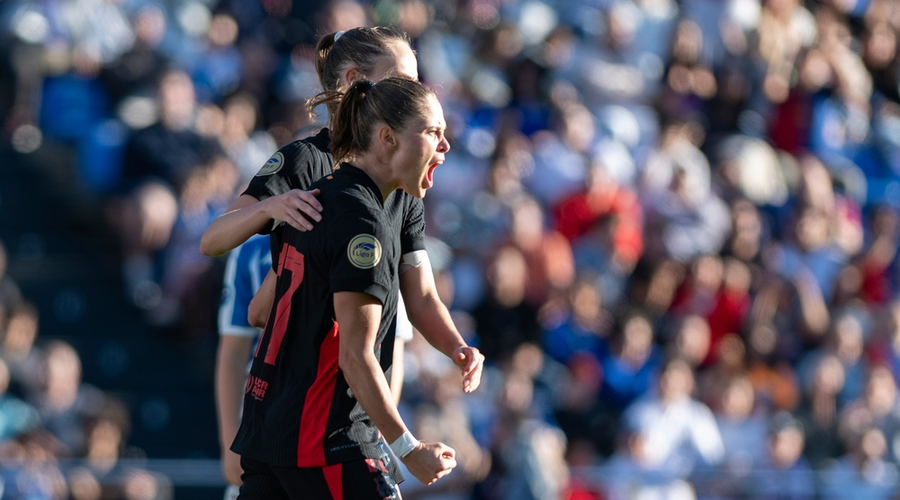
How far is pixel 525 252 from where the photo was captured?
8414 mm

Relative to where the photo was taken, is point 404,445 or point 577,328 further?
point 577,328

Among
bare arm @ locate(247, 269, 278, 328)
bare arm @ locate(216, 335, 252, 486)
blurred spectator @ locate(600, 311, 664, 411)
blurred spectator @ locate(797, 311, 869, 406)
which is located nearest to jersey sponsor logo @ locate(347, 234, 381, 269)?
bare arm @ locate(247, 269, 278, 328)

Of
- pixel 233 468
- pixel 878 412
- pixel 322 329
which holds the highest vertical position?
pixel 322 329

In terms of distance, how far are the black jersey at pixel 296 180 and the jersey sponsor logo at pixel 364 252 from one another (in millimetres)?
378

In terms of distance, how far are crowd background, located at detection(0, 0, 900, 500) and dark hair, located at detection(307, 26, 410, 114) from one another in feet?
12.8

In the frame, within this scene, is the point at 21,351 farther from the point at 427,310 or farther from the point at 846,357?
the point at 846,357

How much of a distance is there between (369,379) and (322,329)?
189 millimetres

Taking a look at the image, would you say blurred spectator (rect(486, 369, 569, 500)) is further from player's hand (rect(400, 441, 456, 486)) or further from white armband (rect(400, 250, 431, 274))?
player's hand (rect(400, 441, 456, 486))

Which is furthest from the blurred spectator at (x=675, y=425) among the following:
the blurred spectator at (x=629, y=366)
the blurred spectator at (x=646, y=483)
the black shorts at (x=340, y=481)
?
the black shorts at (x=340, y=481)

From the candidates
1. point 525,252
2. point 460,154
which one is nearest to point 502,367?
point 525,252

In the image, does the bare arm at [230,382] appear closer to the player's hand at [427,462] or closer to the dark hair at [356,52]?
the dark hair at [356,52]

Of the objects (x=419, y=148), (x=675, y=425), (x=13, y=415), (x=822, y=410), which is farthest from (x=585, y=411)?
(x=419, y=148)

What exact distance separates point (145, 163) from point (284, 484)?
19.0 feet

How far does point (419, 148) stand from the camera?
2836 mm
